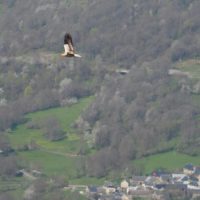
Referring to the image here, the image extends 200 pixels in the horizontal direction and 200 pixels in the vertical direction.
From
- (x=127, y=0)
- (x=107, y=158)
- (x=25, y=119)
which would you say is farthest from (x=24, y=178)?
(x=127, y=0)

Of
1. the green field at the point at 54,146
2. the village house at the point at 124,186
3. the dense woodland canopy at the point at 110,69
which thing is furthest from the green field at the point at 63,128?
the village house at the point at 124,186

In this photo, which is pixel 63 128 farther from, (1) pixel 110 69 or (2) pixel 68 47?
(2) pixel 68 47

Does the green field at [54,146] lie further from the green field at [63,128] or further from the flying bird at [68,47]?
the flying bird at [68,47]

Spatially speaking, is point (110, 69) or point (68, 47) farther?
point (110, 69)

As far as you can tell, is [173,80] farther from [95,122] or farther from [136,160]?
[136,160]

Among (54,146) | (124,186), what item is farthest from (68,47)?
(54,146)
